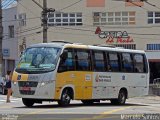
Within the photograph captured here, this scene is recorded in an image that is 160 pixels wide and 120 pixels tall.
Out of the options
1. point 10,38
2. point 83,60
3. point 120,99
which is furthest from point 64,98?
point 10,38

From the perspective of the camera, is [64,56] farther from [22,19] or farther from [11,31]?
[11,31]

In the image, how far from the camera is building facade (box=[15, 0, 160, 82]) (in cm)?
5369

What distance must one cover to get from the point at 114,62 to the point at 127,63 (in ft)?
4.18

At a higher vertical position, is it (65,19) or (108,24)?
(65,19)

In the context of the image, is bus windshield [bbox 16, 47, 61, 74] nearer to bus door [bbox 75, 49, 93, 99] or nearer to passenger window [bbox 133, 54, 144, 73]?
bus door [bbox 75, 49, 93, 99]

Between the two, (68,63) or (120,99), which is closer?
(68,63)

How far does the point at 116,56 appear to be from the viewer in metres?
26.8

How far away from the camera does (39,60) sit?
901 inches

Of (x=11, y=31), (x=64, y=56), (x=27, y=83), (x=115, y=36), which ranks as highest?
(x=11, y=31)

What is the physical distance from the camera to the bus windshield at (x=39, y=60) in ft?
74.6

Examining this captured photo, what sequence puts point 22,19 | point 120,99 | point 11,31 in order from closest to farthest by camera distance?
point 120,99 → point 22,19 → point 11,31

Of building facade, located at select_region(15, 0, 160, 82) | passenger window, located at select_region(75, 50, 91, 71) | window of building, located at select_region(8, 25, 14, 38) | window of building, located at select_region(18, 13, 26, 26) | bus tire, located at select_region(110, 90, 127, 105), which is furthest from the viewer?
window of building, located at select_region(8, 25, 14, 38)

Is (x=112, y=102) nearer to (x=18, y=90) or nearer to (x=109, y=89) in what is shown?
(x=109, y=89)

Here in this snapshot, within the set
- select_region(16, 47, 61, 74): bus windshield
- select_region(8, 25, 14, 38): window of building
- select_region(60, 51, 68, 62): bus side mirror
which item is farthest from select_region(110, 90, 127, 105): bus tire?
select_region(8, 25, 14, 38): window of building
